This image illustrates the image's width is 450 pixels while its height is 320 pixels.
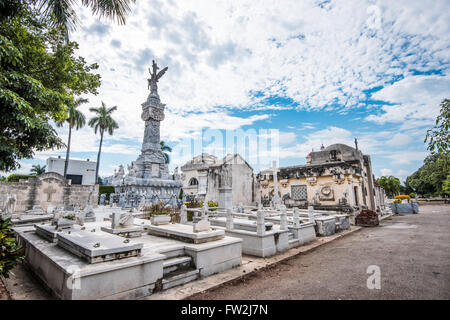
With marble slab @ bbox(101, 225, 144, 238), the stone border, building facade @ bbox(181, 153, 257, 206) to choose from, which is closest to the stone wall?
building facade @ bbox(181, 153, 257, 206)

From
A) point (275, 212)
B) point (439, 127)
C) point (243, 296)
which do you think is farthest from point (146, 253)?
point (275, 212)

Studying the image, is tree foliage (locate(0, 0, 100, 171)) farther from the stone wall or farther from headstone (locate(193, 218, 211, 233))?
the stone wall

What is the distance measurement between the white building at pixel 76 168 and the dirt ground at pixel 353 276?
41.0 metres

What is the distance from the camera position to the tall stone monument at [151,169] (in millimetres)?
18906

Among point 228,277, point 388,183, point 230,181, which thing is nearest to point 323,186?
point 230,181

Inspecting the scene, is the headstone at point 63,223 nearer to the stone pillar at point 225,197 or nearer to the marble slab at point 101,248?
the marble slab at point 101,248

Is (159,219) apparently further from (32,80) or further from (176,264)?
(32,80)

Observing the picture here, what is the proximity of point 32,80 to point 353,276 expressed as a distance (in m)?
9.92

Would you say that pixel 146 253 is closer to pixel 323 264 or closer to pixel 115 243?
pixel 115 243

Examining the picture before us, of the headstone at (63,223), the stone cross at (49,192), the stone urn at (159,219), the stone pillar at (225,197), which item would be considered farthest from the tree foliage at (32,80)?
the stone cross at (49,192)

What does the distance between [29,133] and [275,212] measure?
1152cm

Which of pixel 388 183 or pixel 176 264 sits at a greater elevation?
pixel 388 183

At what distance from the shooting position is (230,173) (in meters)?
15.9

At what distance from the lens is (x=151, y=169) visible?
802 inches
